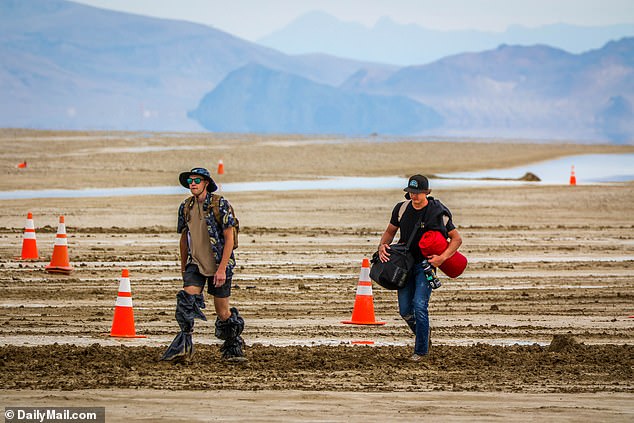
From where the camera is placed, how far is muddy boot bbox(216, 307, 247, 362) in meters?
10.2

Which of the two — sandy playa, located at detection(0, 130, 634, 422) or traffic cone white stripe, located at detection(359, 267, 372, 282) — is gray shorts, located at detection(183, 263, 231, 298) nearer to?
sandy playa, located at detection(0, 130, 634, 422)

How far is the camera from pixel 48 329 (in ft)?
39.1

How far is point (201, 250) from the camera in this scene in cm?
993

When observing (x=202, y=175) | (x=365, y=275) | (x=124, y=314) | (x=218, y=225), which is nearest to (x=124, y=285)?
(x=124, y=314)

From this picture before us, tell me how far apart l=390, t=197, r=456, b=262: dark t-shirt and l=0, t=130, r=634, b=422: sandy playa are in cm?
102

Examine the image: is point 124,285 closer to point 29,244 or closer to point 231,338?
point 231,338

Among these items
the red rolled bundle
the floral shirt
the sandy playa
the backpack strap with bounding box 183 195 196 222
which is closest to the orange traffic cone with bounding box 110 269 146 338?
the sandy playa

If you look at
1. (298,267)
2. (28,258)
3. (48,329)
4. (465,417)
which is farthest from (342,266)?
(465,417)

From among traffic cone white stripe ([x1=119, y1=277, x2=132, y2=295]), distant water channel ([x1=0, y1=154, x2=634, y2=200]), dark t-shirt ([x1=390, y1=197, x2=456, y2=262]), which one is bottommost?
traffic cone white stripe ([x1=119, y1=277, x2=132, y2=295])

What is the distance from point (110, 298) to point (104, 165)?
30786 mm

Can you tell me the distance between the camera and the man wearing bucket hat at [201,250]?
9.87m

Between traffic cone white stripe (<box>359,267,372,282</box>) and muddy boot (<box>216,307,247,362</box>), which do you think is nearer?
muddy boot (<box>216,307,247,362</box>)

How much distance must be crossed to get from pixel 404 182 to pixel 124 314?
29890mm

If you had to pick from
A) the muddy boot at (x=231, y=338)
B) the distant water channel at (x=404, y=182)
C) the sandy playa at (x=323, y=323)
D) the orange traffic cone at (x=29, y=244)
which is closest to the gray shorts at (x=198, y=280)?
the muddy boot at (x=231, y=338)
